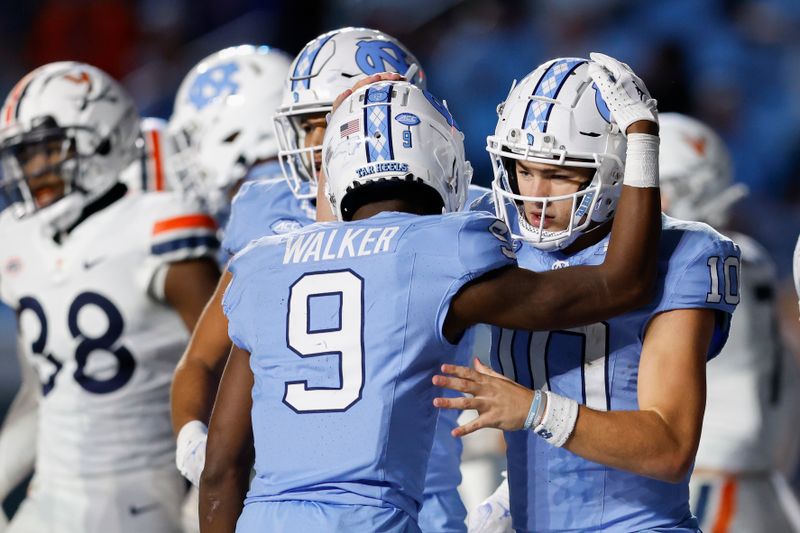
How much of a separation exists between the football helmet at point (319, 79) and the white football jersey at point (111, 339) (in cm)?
63

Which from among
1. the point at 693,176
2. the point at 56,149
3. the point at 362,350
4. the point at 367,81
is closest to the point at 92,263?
the point at 56,149

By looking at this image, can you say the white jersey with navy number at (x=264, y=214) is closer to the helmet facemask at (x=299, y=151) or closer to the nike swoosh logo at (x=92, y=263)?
the helmet facemask at (x=299, y=151)

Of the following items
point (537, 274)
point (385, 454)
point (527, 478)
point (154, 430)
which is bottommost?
point (154, 430)

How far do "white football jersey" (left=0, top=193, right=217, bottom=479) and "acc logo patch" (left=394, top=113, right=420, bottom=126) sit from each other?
4.75 ft

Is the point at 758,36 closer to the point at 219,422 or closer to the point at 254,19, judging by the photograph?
the point at 254,19

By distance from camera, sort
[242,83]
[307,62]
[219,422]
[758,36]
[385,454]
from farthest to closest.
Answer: [758,36], [242,83], [307,62], [219,422], [385,454]

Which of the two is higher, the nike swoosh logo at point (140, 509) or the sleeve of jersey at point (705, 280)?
the sleeve of jersey at point (705, 280)

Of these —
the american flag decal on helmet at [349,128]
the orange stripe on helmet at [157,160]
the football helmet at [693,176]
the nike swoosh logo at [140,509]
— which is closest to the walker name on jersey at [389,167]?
the american flag decal on helmet at [349,128]

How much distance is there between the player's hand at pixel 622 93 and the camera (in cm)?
254

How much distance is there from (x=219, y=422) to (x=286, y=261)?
40 centimetres

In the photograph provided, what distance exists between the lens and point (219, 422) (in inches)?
102

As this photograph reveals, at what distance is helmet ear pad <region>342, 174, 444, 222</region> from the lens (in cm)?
247

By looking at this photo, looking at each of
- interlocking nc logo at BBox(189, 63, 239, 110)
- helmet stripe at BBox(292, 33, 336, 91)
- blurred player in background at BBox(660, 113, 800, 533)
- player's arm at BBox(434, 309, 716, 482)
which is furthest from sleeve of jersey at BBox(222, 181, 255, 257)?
blurred player in background at BBox(660, 113, 800, 533)

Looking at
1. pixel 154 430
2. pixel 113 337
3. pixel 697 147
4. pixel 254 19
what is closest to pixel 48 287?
pixel 113 337
